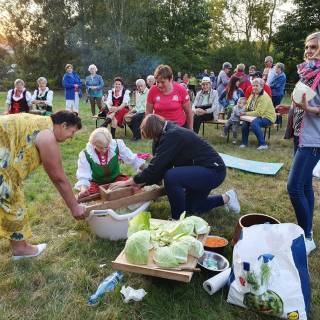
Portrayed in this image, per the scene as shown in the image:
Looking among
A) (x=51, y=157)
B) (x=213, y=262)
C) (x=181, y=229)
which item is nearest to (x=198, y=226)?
(x=181, y=229)

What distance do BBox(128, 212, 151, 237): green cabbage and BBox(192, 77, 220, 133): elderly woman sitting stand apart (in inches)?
214

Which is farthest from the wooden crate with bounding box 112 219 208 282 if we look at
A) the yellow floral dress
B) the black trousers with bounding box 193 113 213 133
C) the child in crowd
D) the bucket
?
the black trousers with bounding box 193 113 213 133

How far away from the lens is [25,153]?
8.91ft

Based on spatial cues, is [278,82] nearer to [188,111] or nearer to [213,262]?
[188,111]

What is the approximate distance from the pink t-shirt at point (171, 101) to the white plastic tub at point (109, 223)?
1.86m

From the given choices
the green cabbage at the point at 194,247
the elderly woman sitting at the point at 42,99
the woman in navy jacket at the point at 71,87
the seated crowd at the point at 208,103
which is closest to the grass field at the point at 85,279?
the green cabbage at the point at 194,247

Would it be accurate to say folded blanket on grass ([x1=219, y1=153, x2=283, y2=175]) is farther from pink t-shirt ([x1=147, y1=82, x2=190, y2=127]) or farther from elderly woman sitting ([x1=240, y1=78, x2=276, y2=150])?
pink t-shirt ([x1=147, y1=82, x2=190, y2=127])

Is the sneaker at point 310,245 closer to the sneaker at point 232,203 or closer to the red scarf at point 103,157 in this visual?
the sneaker at point 232,203

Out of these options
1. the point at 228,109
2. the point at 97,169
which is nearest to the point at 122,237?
the point at 97,169

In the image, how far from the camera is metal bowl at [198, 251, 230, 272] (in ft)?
9.15

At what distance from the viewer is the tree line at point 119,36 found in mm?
23188

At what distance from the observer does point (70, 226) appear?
3.72 metres

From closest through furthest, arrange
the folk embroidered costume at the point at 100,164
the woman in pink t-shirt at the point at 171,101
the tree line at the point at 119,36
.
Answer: the folk embroidered costume at the point at 100,164
the woman in pink t-shirt at the point at 171,101
the tree line at the point at 119,36

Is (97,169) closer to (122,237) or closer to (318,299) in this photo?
(122,237)
